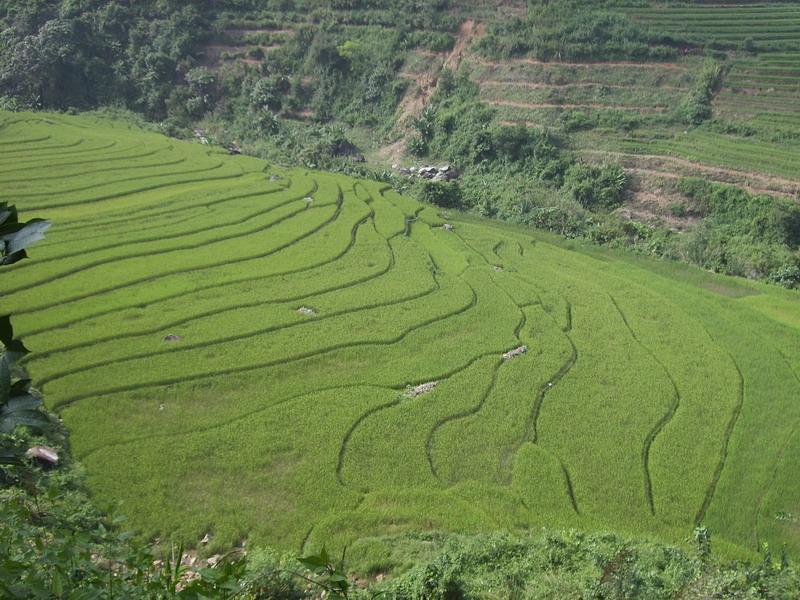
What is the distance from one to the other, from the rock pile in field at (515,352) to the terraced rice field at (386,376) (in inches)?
5.0

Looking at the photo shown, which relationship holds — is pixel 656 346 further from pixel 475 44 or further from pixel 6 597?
pixel 475 44

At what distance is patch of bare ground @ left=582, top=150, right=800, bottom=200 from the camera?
24203 mm

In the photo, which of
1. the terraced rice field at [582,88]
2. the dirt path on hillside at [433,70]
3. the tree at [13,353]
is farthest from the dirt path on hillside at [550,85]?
the tree at [13,353]

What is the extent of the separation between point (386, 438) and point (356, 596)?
544cm

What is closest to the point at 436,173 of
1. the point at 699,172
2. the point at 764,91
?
the point at 699,172

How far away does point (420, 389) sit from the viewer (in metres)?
12.9

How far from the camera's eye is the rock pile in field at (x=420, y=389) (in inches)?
502

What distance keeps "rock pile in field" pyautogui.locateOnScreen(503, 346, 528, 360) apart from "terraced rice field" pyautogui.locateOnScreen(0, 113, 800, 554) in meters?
0.13

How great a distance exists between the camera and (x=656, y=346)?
15602 millimetres

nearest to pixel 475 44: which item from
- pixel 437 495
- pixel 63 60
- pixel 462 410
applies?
pixel 63 60

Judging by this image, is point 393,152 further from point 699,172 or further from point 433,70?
point 699,172

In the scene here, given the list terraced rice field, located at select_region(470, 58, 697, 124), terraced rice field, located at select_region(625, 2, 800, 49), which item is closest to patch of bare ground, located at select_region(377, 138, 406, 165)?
terraced rice field, located at select_region(470, 58, 697, 124)

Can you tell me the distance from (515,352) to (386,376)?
338 centimetres

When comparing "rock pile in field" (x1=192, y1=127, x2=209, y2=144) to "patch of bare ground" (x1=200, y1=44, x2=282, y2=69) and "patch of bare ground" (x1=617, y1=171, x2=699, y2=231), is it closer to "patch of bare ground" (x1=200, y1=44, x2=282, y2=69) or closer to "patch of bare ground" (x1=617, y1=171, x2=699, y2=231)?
"patch of bare ground" (x1=200, y1=44, x2=282, y2=69)
